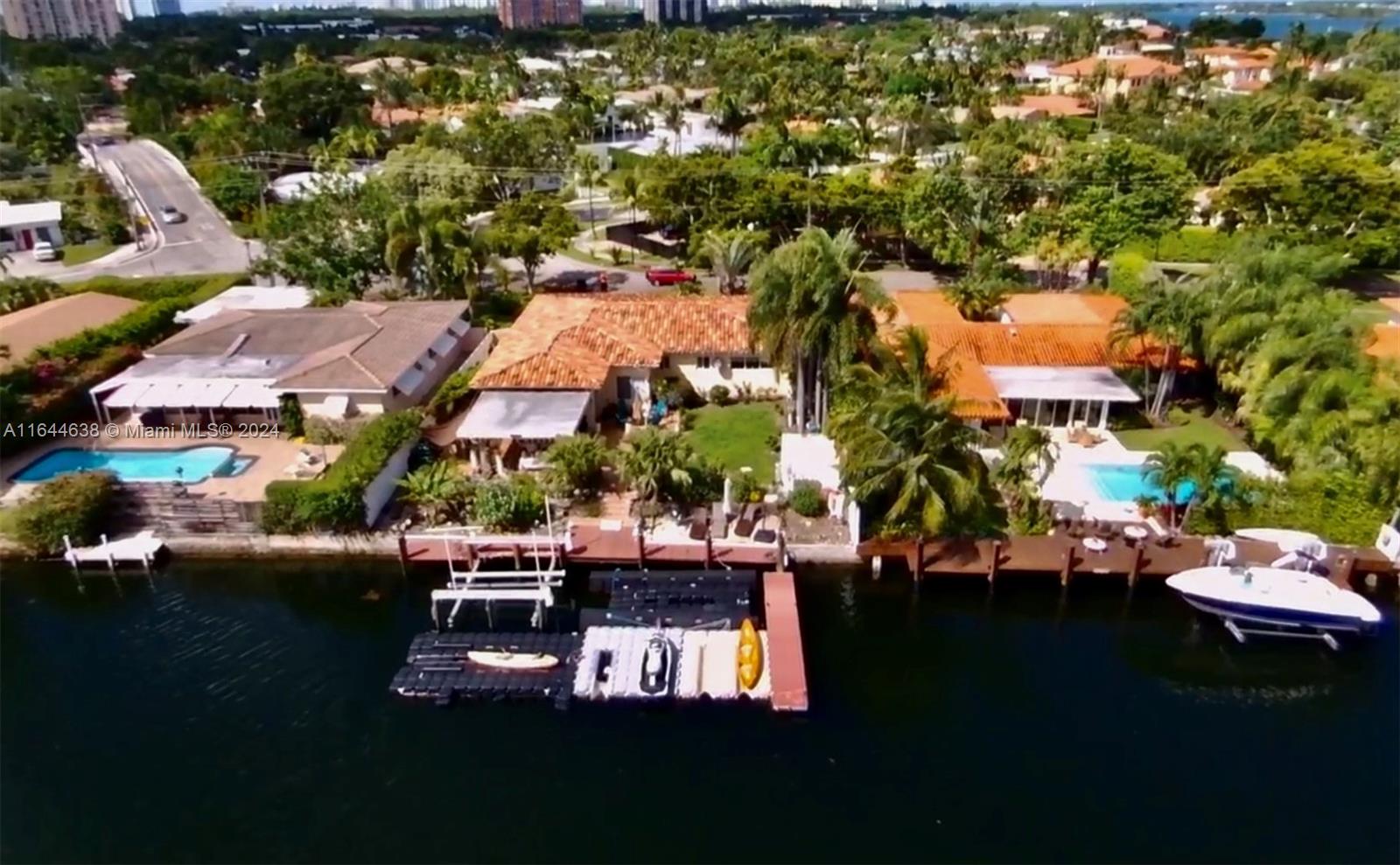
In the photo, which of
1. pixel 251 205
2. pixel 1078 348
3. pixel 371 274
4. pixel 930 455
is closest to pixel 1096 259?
pixel 1078 348

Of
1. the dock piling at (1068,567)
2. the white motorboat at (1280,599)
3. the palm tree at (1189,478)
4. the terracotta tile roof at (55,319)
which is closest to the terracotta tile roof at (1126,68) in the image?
the palm tree at (1189,478)

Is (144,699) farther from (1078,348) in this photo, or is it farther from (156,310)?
(1078,348)

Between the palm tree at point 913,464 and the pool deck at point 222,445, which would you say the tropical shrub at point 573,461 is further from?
the pool deck at point 222,445

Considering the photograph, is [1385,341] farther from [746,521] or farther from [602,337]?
[602,337]

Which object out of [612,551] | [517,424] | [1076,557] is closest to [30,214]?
[517,424]

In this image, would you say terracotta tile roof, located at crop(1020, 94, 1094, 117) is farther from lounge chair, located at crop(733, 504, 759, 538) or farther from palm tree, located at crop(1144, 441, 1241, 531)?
lounge chair, located at crop(733, 504, 759, 538)
